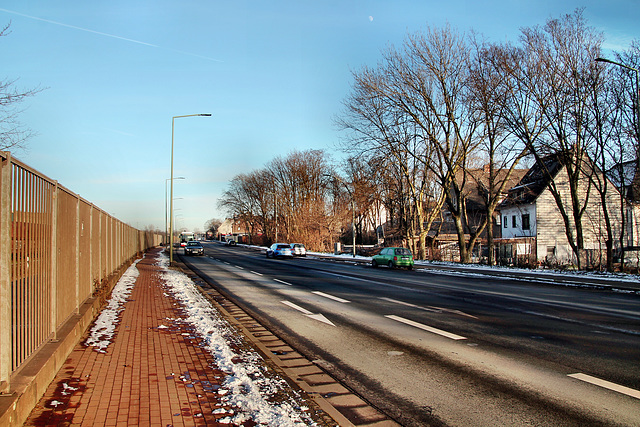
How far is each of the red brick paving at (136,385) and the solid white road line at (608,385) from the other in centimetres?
458

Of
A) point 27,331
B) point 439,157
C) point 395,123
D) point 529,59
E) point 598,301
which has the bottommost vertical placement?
point 598,301

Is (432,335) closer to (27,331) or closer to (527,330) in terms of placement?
(527,330)

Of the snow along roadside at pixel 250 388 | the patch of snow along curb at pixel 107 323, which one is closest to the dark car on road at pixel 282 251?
the patch of snow along curb at pixel 107 323

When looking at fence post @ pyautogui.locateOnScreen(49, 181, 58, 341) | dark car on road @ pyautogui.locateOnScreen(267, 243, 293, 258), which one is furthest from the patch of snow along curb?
dark car on road @ pyautogui.locateOnScreen(267, 243, 293, 258)

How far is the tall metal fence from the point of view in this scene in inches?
145

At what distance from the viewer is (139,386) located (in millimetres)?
5059

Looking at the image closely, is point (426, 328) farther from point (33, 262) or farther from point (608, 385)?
point (33, 262)

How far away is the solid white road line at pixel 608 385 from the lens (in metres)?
5.15

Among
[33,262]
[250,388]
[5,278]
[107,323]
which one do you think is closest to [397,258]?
[107,323]

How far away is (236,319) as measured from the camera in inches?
409

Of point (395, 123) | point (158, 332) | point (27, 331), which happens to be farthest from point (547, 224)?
point (27, 331)

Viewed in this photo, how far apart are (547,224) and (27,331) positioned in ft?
148

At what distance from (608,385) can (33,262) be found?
22.4 feet

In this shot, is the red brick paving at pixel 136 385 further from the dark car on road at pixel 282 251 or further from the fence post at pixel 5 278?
the dark car on road at pixel 282 251
